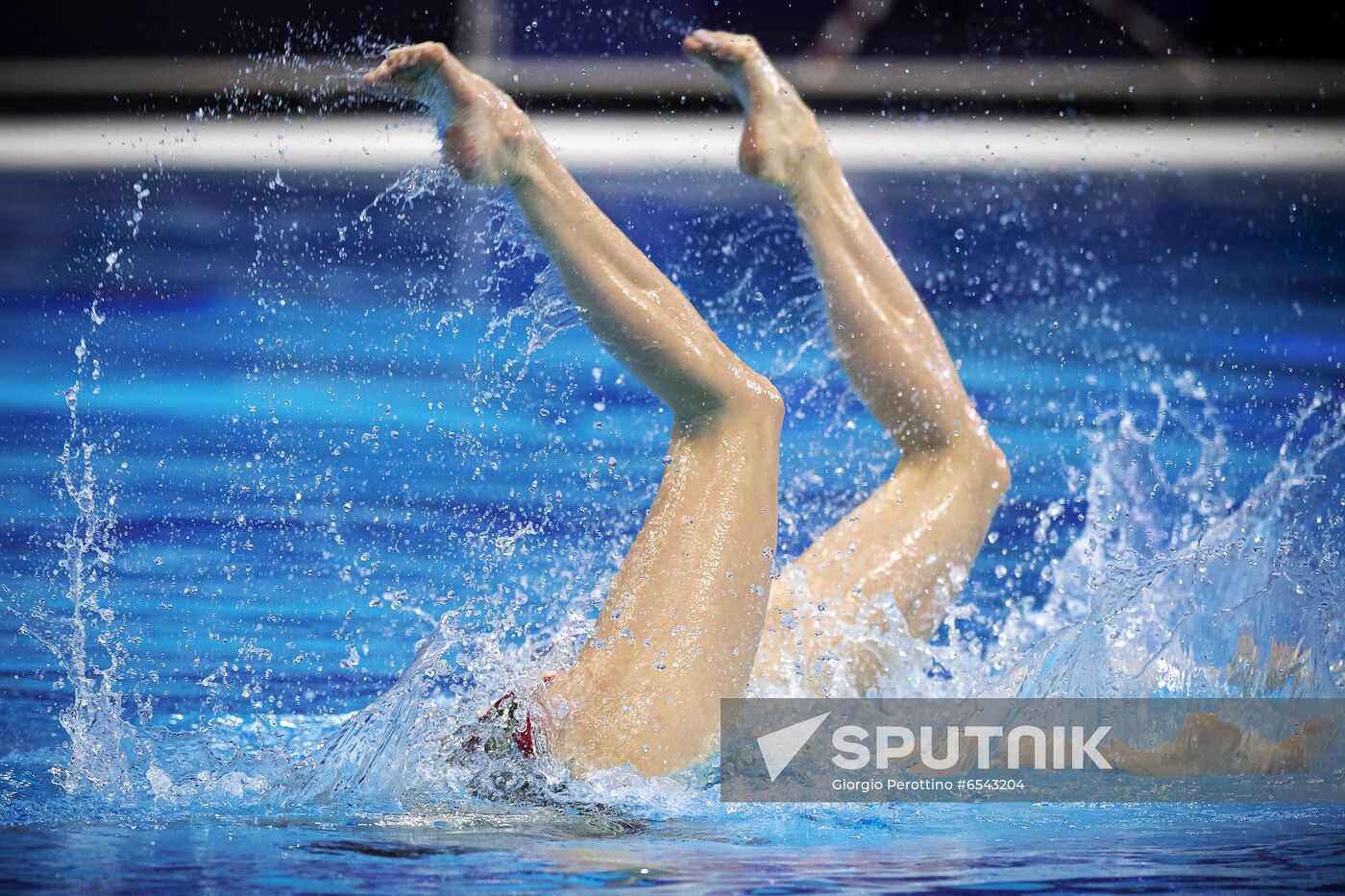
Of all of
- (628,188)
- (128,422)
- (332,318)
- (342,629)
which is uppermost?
(628,188)

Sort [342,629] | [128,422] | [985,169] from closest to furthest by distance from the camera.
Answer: [342,629]
[128,422]
[985,169]

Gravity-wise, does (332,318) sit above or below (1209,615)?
above

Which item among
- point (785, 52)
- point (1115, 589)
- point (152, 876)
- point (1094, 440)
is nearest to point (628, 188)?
point (785, 52)

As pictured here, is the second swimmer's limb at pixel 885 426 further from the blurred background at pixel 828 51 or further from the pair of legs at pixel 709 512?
the blurred background at pixel 828 51

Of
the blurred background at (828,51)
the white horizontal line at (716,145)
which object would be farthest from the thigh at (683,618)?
the blurred background at (828,51)

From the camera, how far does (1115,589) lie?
1944 mm

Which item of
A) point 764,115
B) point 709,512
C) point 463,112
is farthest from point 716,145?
point 709,512

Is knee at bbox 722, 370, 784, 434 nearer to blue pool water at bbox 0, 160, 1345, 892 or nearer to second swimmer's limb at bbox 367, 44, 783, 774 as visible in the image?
second swimmer's limb at bbox 367, 44, 783, 774

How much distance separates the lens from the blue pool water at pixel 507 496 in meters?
1.42

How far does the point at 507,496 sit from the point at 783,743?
1.39 meters

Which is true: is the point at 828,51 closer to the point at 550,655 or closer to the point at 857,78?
the point at 857,78

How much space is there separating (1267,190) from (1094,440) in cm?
178

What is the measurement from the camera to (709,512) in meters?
1.64

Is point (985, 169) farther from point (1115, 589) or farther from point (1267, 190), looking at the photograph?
point (1115, 589)
